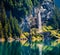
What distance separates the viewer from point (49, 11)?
18188 cm

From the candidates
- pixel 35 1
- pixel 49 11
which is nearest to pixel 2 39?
pixel 35 1

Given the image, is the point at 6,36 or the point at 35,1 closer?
the point at 6,36

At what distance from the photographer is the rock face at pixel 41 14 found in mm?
165488

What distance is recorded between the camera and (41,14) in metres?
177

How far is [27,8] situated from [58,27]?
26358 millimetres

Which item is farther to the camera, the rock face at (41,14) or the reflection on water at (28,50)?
the rock face at (41,14)

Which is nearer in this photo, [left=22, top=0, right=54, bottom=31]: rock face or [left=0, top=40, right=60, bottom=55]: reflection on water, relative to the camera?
[left=0, top=40, right=60, bottom=55]: reflection on water

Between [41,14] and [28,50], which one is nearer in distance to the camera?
[28,50]

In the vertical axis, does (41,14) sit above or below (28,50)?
below

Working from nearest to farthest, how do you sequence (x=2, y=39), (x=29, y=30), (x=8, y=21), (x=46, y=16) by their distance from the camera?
1. (x=2, y=39)
2. (x=8, y=21)
3. (x=29, y=30)
4. (x=46, y=16)

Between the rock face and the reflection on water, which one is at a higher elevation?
the reflection on water

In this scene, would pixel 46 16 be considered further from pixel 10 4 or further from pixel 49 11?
pixel 10 4

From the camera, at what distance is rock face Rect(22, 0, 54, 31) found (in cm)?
16549

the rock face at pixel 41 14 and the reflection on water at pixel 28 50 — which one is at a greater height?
the reflection on water at pixel 28 50
